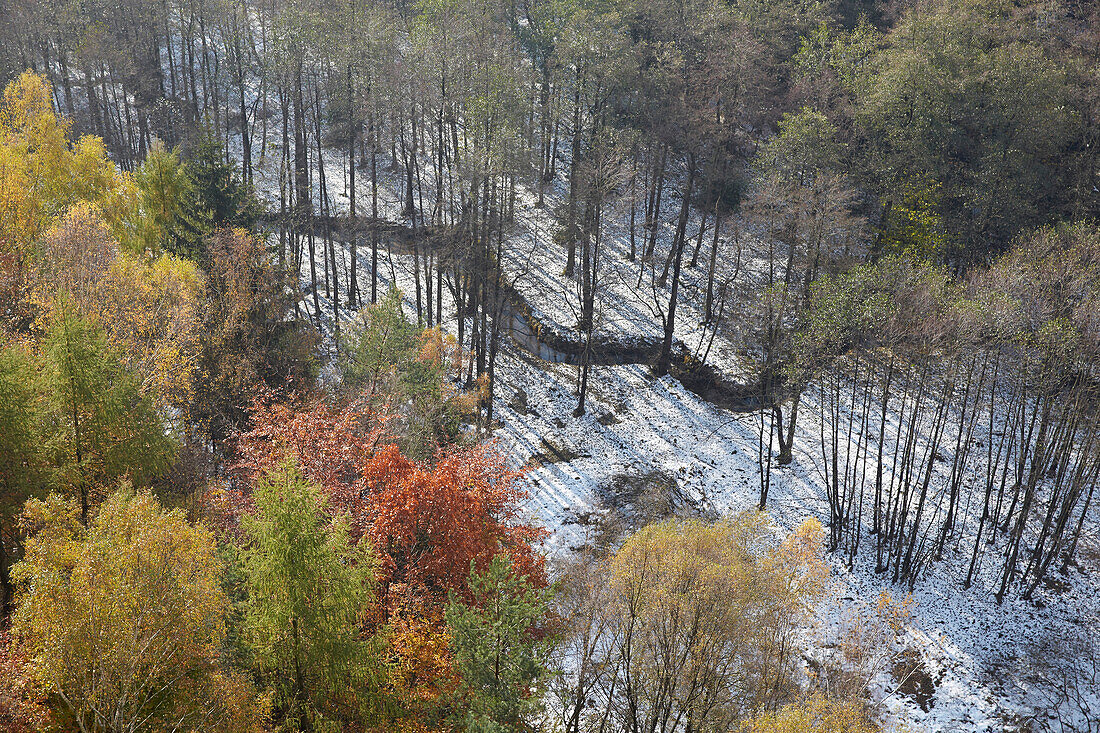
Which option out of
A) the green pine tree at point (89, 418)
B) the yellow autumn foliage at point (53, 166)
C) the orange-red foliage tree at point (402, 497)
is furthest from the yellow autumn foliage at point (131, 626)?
the yellow autumn foliage at point (53, 166)

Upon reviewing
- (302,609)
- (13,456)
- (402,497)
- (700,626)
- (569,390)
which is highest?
(13,456)

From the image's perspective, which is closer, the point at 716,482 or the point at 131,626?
the point at 131,626

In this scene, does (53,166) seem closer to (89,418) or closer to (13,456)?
(89,418)

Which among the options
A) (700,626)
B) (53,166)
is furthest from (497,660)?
(53,166)

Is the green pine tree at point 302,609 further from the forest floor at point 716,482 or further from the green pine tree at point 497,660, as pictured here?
the forest floor at point 716,482

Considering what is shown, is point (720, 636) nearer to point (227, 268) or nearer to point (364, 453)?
point (364, 453)

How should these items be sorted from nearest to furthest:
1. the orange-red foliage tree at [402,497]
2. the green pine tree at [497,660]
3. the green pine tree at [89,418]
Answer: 1. the green pine tree at [497,660]
2. the green pine tree at [89,418]
3. the orange-red foliage tree at [402,497]
